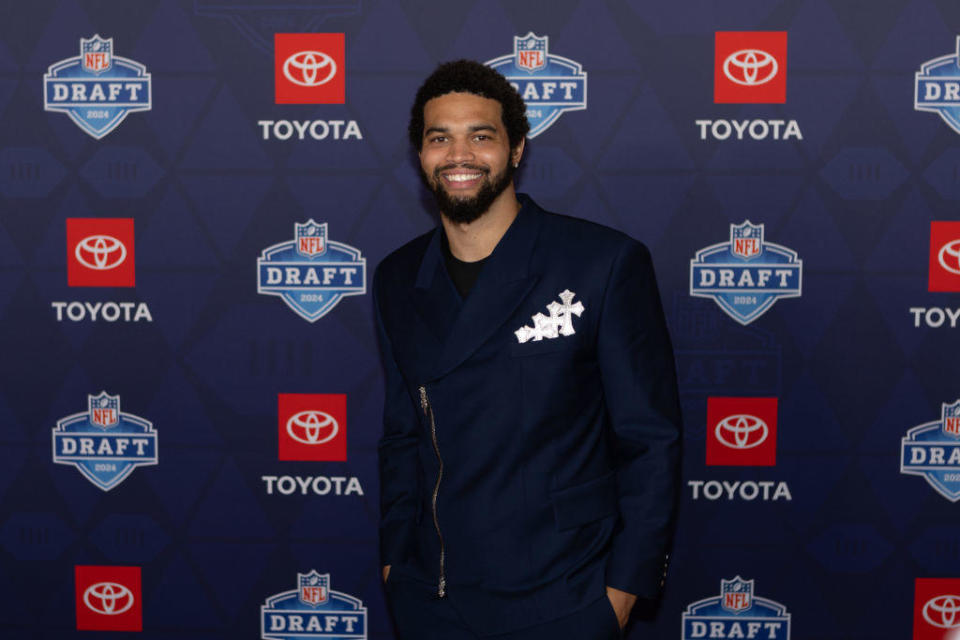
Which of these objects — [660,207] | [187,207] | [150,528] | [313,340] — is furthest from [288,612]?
[660,207]

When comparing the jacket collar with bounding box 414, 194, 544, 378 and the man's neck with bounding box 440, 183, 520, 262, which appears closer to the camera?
the jacket collar with bounding box 414, 194, 544, 378

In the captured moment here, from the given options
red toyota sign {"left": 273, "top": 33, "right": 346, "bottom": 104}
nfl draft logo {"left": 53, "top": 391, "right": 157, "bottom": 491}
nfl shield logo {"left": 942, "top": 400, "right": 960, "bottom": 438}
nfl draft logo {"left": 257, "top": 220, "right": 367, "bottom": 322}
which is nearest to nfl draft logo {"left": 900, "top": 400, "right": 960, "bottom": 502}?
nfl shield logo {"left": 942, "top": 400, "right": 960, "bottom": 438}

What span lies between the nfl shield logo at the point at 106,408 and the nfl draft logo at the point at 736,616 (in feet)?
6.34

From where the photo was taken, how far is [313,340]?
2547mm

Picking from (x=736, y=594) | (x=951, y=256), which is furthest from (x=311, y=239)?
(x=951, y=256)

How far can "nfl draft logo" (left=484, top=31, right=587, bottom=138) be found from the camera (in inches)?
95.7

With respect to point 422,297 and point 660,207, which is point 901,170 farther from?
point 422,297

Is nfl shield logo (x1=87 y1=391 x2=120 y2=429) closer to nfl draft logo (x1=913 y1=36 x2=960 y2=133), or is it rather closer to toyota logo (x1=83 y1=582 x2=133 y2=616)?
toyota logo (x1=83 y1=582 x2=133 y2=616)

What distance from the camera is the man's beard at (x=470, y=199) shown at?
1700mm

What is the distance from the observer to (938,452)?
2453 mm

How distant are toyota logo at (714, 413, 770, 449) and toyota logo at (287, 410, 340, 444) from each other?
120 centimetres

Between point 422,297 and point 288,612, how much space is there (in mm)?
1394

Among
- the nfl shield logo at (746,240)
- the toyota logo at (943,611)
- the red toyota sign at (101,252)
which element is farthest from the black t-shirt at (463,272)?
the toyota logo at (943,611)

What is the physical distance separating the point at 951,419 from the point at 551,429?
1537 millimetres
